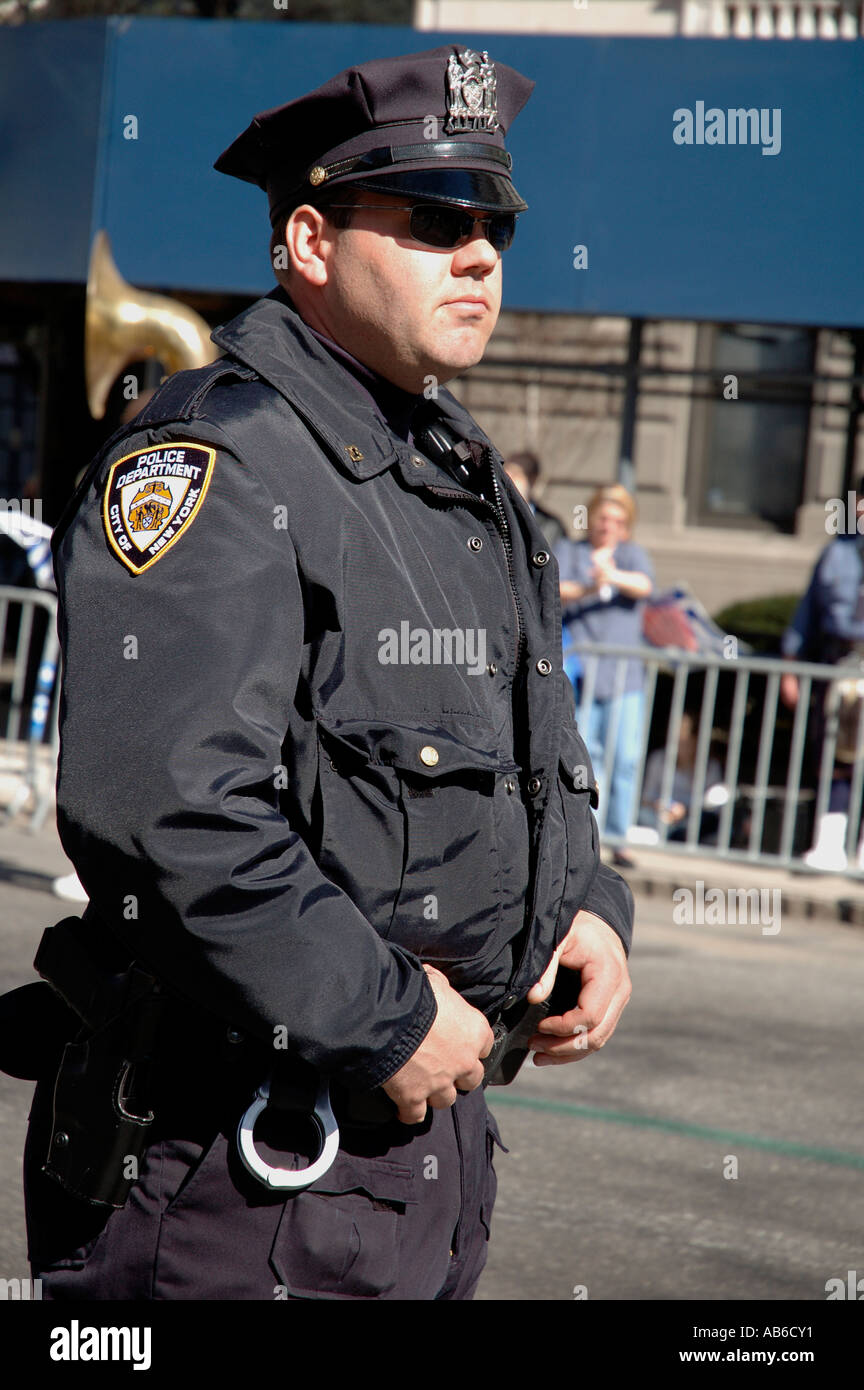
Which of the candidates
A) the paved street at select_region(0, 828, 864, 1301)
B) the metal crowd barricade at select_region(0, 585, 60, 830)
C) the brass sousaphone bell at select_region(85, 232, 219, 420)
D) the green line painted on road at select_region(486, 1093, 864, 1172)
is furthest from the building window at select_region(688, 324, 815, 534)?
the green line painted on road at select_region(486, 1093, 864, 1172)

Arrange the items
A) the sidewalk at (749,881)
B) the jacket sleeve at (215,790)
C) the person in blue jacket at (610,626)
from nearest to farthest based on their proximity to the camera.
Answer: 1. the jacket sleeve at (215,790)
2. the sidewalk at (749,881)
3. the person in blue jacket at (610,626)

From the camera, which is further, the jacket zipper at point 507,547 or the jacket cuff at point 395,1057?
the jacket zipper at point 507,547

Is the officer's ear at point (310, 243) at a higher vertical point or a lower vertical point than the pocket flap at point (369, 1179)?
higher

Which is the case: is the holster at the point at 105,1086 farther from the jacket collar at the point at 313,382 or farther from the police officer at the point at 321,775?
the jacket collar at the point at 313,382

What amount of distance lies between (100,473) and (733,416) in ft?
62.0

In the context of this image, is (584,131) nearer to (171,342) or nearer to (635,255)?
(635,255)

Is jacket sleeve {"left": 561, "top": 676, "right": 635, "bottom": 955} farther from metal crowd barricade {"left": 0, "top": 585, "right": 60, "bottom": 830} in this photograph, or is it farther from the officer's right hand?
metal crowd barricade {"left": 0, "top": 585, "right": 60, "bottom": 830}

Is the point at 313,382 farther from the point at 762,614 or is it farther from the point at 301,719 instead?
the point at 762,614

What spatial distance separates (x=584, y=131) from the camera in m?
9.76

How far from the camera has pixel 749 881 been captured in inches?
319

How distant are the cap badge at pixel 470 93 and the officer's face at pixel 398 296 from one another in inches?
5.3

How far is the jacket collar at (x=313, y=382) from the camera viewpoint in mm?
1800

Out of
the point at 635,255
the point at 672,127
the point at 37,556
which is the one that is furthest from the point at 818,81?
the point at 37,556

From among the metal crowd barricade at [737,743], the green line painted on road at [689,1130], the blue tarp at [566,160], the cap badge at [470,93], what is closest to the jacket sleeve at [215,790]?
the cap badge at [470,93]
